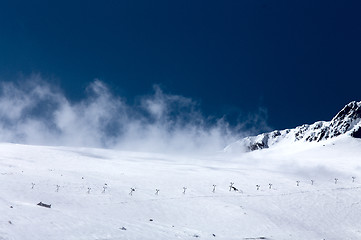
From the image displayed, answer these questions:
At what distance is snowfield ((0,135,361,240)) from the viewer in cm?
1972

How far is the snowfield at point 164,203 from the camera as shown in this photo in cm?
1972

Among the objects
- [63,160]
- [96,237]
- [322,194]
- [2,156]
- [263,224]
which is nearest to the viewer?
[96,237]

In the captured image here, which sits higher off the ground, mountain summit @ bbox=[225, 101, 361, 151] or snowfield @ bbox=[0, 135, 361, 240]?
mountain summit @ bbox=[225, 101, 361, 151]

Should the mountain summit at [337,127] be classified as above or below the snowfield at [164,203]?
above

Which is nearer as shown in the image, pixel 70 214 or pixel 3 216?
pixel 3 216

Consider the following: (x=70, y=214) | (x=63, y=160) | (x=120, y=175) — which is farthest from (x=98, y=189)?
(x=63, y=160)

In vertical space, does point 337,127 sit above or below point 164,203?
above

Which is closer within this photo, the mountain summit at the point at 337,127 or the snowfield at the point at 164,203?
the snowfield at the point at 164,203

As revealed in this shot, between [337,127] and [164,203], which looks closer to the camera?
[164,203]

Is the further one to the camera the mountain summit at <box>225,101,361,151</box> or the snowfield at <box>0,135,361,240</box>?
the mountain summit at <box>225,101,361,151</box>

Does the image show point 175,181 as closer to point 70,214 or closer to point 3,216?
point 70,214

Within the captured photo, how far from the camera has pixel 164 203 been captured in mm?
31656

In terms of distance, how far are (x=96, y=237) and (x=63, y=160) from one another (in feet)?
121

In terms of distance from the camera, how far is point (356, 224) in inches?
1313
